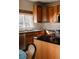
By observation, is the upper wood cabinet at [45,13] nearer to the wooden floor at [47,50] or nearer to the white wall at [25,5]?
the white wall at [25,5]

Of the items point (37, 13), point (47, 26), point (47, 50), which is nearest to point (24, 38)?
point (37, 13)

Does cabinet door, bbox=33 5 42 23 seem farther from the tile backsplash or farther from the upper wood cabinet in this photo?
the tile backsplash

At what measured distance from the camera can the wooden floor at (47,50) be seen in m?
2.50

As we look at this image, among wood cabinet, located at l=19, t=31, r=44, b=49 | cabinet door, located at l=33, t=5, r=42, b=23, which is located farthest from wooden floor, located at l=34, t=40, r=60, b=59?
cabinet door, located at l=33, t=5, r=42, b=23

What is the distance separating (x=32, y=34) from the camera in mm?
5484

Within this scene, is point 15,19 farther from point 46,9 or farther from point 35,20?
point 46,9

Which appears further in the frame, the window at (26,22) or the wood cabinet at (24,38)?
the window at (26,22)

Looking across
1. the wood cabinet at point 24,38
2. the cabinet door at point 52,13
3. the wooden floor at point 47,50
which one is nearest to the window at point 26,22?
the wood cabinet at point 24,38

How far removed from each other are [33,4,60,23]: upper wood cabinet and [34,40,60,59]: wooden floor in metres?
3.31

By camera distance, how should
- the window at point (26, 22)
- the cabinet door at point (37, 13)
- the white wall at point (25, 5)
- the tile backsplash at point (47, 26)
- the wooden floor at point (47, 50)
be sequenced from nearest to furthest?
the wooden floor at point (47, 50)
the white wall at point (25, 5)
the window at point (26, 22)
the cabinet door at point (37, 13)
the tile backsplash at point (47, 26)

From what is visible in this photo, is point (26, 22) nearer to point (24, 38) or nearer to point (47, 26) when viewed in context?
point (24, 38)

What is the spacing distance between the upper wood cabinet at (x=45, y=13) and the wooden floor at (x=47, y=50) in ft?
10.9

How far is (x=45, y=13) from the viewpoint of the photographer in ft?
21.6
